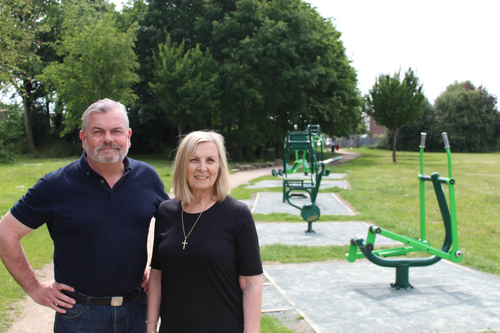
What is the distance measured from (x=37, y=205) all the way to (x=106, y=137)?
1.54 ft

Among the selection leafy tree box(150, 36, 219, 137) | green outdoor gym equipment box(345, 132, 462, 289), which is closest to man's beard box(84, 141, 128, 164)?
green outdoor gym equipment box(345, 132, 462, 289)

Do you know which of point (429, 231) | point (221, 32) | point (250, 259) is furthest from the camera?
point (221, 32)

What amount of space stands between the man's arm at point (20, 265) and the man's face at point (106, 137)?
50cm

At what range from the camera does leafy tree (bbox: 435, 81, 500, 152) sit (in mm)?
60281

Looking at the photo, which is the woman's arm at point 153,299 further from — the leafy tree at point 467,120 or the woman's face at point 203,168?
the leafy tree at point 467,120

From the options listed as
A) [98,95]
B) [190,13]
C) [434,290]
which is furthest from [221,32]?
[434,290]

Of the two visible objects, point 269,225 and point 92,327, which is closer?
point 92,327

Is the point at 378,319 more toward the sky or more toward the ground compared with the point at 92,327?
more toward the ground

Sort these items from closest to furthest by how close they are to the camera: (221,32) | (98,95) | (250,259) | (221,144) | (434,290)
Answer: (250,259)
(221,144)
(434,290)
(98,95)
(221,32)

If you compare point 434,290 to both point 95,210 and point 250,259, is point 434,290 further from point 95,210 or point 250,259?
point 95,210

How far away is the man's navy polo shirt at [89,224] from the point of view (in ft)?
7.89

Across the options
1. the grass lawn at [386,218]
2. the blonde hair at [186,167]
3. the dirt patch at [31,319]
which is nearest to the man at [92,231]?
the blonde hair at [186,167]

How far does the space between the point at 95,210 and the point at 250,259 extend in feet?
2.62

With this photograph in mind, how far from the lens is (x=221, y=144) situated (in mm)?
2428
